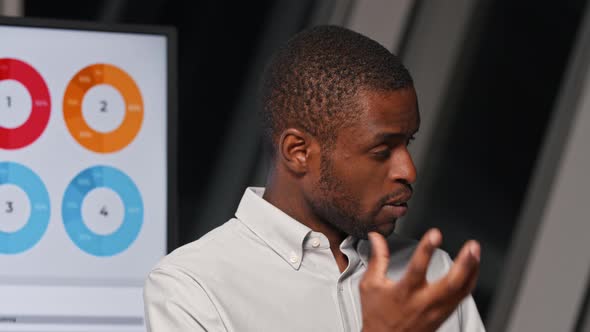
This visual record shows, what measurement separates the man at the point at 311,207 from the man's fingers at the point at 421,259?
183 mm

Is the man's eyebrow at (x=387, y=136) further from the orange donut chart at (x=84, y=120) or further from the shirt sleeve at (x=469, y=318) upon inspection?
the orange donut chart at (x=84, y=120)

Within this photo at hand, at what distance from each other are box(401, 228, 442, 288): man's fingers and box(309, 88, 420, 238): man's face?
23 cm

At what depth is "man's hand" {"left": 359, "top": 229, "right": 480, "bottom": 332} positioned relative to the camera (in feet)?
3.04

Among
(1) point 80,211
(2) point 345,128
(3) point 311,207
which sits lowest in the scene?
(1) point 80,211

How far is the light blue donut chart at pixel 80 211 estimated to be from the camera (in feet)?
5.71

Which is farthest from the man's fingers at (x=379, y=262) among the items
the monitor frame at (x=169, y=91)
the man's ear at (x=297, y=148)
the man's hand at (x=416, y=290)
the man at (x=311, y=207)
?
the monitor frame at (x=169, y=91)

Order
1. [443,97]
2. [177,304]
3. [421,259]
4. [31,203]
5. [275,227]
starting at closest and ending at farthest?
[421,259], [177,304], [275,227], [31,203], [443,97]

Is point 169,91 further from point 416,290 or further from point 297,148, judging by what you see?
Result: point 416,290

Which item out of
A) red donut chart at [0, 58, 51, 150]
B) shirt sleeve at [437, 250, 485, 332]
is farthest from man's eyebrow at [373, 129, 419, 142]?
red donut chart at [0, 58, 51, 150]

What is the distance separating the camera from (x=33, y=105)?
1736 mm

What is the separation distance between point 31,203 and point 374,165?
2.57ft

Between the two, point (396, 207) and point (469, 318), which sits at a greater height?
point (396, 207)

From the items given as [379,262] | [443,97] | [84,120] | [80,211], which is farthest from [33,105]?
[443,97]

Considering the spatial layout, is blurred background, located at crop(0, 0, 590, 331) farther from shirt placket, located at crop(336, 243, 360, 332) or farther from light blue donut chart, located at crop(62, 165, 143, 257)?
shirt placket, located at crop(336, 243, 360, 332)
